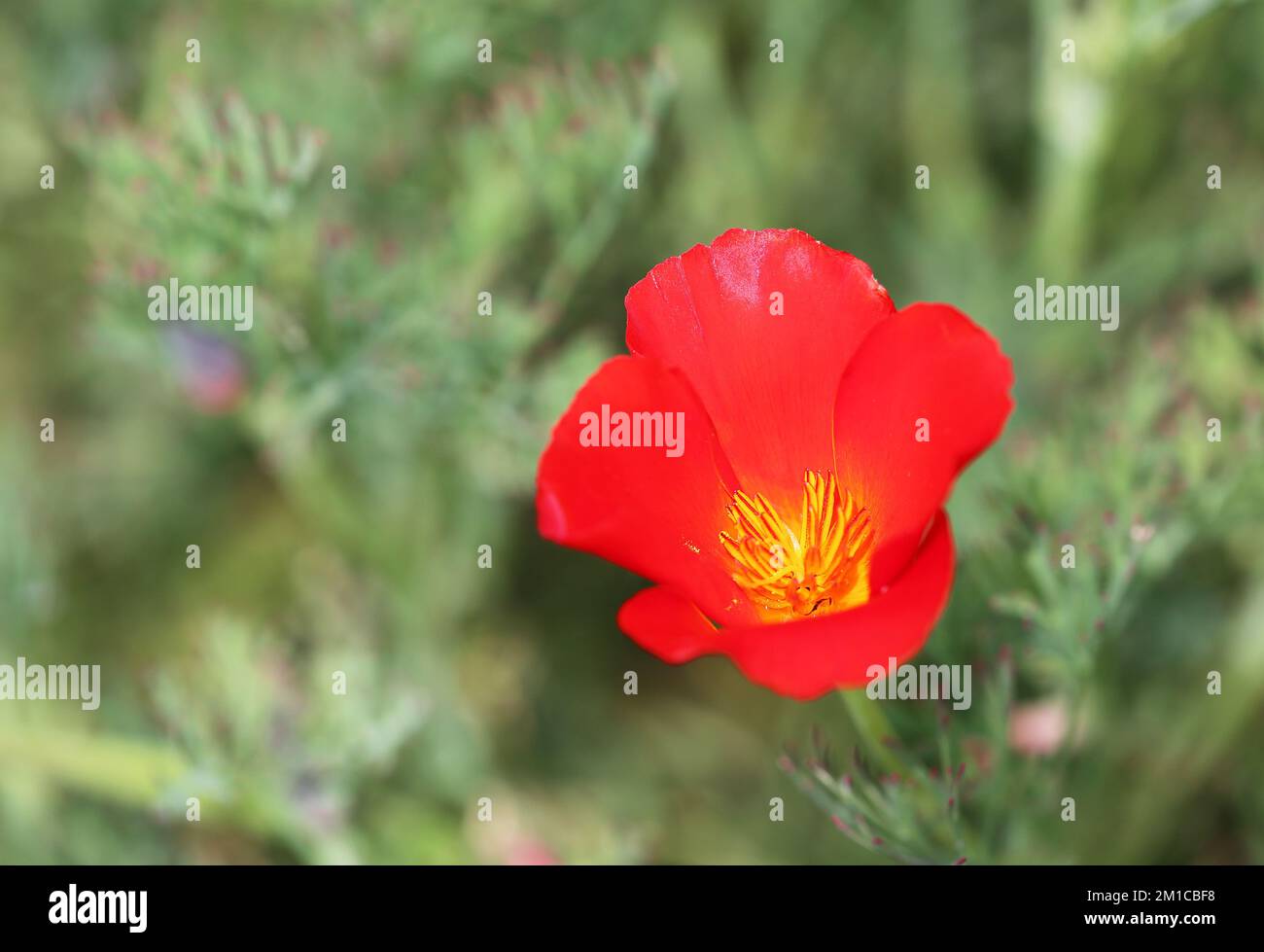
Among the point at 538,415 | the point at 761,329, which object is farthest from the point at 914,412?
the point at 538,415

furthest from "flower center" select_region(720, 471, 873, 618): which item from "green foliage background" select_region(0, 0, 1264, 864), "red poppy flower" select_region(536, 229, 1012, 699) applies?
"green foliage background" select_region(0, 0, 1264, 864)

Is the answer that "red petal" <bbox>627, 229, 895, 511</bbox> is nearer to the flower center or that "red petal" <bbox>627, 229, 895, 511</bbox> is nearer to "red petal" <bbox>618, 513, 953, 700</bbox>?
the flower center

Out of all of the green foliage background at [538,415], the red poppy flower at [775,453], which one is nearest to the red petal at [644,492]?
the red poppy flower at [775,453]

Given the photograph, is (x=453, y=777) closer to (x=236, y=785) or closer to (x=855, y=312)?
(x=236, y=785)

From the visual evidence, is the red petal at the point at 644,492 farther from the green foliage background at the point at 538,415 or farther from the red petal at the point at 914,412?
the green foliage background at the point at 538,415

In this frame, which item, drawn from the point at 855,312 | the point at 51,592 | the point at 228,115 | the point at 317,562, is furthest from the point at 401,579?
the point at 855,312

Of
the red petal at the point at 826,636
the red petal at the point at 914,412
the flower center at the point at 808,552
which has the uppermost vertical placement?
the red petal at the point at 914,412
